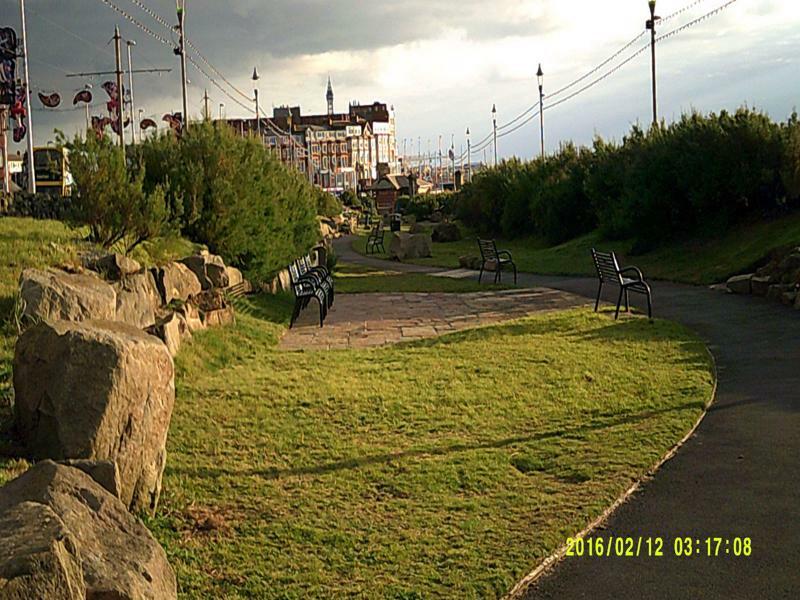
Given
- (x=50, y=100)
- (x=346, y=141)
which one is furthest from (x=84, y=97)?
(x=346, y=141)

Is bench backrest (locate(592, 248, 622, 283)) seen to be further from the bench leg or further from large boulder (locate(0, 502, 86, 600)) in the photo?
large boulder (locate(0, 502, 86, 600))

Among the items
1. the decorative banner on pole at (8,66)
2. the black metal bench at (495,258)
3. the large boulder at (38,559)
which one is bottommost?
the large boulder at (38,559)

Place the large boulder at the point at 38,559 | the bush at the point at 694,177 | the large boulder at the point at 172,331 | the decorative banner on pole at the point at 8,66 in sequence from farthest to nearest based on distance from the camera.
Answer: the decorative banner on pole at the point at 8,66 → the bush at the point at 694,177 → the large boulder at the point at 172,331 → the large boulder at the point at 38,559

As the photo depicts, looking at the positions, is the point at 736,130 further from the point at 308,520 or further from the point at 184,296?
the point at 308,520

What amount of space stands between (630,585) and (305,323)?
10373 mm

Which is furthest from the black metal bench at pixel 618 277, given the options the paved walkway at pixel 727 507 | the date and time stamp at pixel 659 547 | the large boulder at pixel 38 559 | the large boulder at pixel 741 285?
the large boulder at pixel 38 559

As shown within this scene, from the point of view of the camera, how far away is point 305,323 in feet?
48.5

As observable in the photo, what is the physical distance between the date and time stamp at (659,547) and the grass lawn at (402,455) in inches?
7.5

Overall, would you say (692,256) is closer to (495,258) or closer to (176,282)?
(495,258)

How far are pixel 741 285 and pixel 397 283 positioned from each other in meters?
7.93

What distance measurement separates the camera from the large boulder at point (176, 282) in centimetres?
1135

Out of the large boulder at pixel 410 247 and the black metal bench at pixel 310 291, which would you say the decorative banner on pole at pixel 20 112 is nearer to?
the large boulder at pixel 410 247

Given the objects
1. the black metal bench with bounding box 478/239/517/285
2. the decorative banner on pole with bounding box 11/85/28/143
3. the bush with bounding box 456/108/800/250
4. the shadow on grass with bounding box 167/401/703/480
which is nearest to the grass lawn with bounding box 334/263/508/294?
the black metal bench with bounding box 478/239/517/285

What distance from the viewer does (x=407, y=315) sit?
1559 cm
